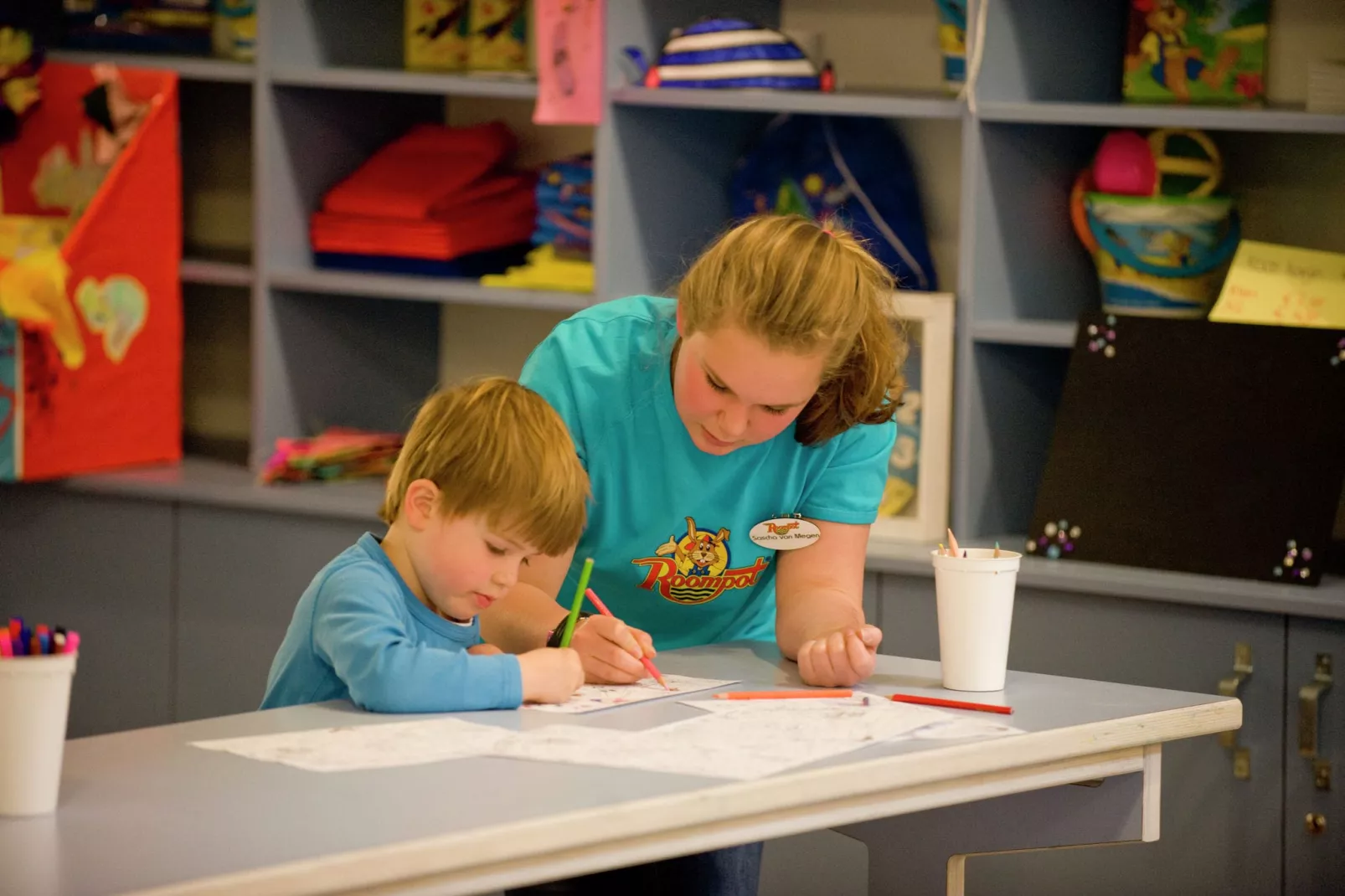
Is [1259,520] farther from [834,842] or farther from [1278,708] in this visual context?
[834,842]

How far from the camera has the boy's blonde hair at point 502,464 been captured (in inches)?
62.8

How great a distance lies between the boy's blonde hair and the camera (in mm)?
1596

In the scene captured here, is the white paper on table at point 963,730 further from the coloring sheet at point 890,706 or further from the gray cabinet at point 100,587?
the gray cabinet at point 100,587

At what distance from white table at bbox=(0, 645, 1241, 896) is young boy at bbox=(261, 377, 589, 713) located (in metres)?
0.04

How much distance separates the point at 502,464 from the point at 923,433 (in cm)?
140

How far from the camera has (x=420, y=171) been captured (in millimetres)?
3414

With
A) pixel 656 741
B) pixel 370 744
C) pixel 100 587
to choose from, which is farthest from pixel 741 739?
pixel 100 587

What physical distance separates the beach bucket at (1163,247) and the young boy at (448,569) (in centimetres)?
140

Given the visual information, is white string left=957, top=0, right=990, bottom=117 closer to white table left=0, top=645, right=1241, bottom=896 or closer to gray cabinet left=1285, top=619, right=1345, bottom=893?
gray cabinet left=1285, top=619, right=1345, bottom=893

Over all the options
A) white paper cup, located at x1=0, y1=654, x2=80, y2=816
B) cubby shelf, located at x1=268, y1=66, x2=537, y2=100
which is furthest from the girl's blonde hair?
cubby shelf, located at x1=268, y1=66, x2=537, y2=100

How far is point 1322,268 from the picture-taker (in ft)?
8.92

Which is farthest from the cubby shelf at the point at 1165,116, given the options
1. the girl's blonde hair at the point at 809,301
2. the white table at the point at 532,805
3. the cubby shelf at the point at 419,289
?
the white table at the point at 532,805

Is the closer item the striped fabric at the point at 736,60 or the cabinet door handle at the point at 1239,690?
the cabinet door handle at the point at 1239,690

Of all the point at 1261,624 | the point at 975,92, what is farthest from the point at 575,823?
the point at 975,92
